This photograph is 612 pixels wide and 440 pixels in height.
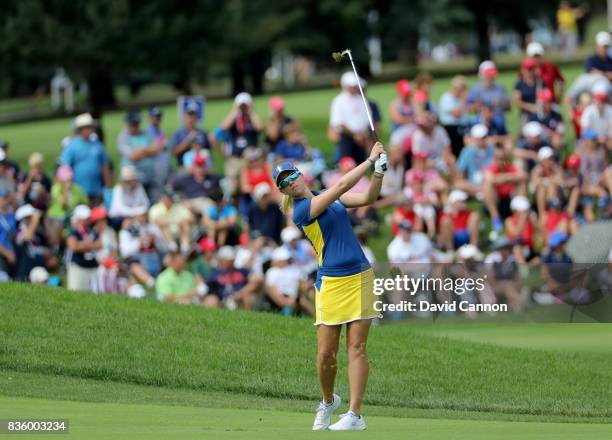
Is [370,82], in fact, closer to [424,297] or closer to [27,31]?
[27,31]

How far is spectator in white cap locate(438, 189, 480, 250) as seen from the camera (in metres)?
20.8

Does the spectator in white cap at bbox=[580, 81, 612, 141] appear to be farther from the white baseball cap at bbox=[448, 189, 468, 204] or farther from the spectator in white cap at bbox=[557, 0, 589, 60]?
the spectator in white cap at bbox=[557, 0, 589, 60]

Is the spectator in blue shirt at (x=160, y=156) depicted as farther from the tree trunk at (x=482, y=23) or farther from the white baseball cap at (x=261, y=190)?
the tree trunk at (x=482, y=23)

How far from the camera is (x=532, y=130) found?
22516mm

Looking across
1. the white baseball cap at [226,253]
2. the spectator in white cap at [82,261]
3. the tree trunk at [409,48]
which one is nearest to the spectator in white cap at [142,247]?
the spectator in white cap at [82,261]

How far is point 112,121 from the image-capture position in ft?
124

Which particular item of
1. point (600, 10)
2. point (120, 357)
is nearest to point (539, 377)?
point (120, 357)

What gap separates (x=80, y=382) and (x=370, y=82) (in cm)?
3430

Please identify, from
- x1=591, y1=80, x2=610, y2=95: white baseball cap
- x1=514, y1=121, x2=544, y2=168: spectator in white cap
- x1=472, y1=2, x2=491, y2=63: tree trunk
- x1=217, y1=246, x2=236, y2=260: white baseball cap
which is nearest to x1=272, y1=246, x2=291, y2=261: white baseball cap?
x1=217, y1=246, x2=236, y2=260: white baseball cap

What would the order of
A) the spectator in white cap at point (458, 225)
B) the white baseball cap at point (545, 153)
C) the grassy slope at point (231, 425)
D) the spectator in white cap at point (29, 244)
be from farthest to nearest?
the white baseball cap at point (545, 153) → the spectator in white cap at point (458, 225) → the spectator in white cap at point (29, 244) → the grassy slope at point (231, 425)

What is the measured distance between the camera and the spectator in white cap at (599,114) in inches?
890

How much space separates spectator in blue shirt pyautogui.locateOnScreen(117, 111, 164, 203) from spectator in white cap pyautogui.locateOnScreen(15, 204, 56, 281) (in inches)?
87.6

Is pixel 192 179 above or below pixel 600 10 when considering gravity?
below

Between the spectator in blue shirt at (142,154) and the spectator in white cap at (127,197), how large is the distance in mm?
1093
